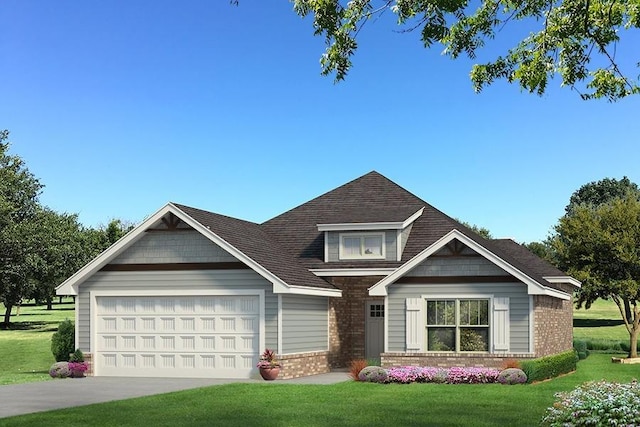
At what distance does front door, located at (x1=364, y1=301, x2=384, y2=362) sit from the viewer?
33594 mm

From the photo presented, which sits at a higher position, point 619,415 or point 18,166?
point 18,166

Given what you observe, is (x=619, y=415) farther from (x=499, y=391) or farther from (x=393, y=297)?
(x=393, y=297)

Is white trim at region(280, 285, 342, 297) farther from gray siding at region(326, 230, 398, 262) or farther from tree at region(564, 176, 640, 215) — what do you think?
tree at region(564, 176, 640, 215)

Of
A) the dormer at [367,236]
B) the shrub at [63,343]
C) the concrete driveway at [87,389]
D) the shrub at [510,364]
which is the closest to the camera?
the concrete driveway at [87,389]

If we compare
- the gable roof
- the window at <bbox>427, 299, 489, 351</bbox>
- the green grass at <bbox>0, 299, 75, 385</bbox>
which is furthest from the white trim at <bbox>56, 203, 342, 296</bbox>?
the window at <bbox>427, 299, 489, 351</bbox>

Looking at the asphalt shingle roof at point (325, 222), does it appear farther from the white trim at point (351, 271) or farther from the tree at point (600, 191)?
the tree at point (600, 191)

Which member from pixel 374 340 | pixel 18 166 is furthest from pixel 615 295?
pixel 18 166

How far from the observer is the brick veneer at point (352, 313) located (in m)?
33.2

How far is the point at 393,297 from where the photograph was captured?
96.4 feet

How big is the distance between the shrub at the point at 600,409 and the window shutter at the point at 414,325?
15.2 m


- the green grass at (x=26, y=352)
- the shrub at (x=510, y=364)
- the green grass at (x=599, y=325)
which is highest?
the shrub at (x=510, y=364)

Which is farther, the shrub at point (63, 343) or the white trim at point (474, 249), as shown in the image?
the shrub at point (63, 343)

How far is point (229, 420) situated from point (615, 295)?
1430 inches

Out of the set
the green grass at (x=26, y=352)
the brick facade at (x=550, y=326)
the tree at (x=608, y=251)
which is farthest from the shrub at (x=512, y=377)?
the tree at (x=608, y=251)
